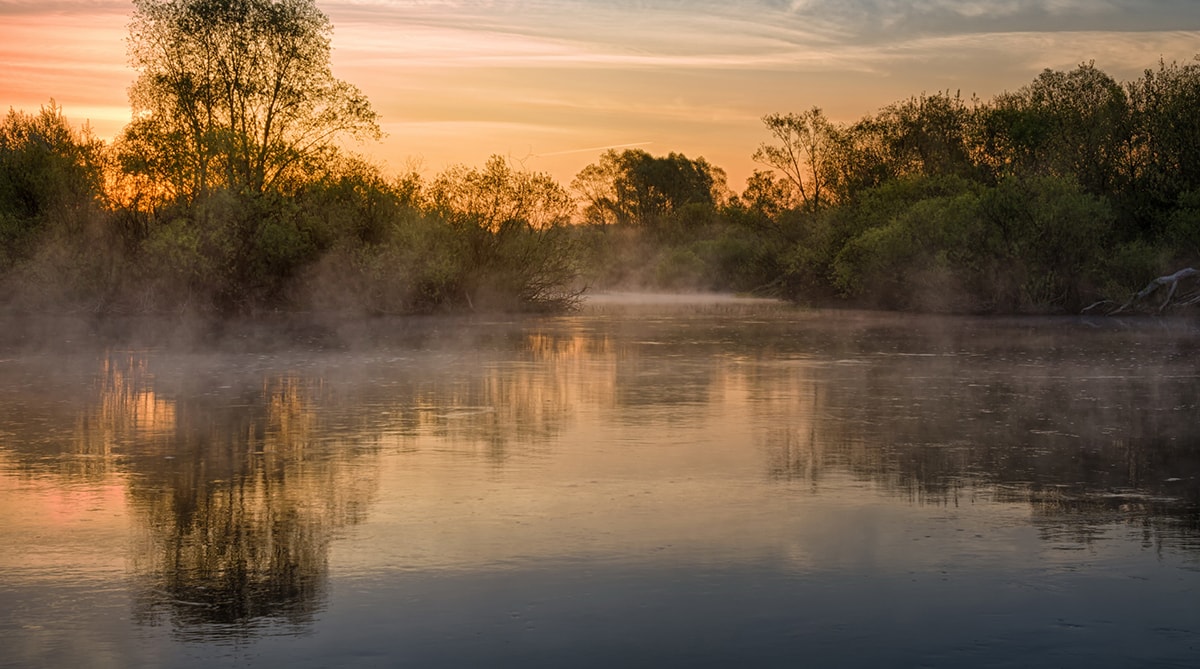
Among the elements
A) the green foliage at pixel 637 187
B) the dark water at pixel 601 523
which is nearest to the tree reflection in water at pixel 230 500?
the dark water at pixel 601 523

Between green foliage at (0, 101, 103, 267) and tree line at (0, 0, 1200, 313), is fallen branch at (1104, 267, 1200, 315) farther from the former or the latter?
green foliage at (0, 101, 103, 267)

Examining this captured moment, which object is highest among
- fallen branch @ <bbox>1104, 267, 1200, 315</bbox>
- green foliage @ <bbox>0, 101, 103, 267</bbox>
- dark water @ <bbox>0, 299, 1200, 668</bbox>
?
green foliage @ <bbox>0, 101, 103, 267</bbox>

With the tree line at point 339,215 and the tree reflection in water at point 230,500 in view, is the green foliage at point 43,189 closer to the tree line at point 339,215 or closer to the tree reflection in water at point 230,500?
the tree line at point 339,215

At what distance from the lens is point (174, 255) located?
53438 millimetres

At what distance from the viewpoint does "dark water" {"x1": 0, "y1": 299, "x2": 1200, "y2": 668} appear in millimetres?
7680

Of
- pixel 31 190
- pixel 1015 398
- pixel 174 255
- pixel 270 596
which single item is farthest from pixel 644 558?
pixel 31 190

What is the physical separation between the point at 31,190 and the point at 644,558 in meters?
60.1

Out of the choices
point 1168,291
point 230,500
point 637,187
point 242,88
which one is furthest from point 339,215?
point 637,187

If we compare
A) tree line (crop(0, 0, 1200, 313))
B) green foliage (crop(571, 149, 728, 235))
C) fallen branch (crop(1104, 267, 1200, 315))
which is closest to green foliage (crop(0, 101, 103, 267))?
tree line (crop(0, 0, 1200, 313))

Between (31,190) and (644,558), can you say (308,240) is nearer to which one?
(31,190)

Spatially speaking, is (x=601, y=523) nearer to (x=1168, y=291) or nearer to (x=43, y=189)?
(x=1168, y=291)

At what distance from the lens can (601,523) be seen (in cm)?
1088

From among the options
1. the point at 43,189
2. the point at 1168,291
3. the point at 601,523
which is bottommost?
the point at 601,523

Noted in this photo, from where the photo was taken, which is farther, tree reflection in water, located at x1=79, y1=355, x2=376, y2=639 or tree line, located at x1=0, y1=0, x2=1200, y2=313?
tree line, located at x1=0, y1=0, x2=1200, y2=313
